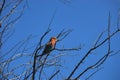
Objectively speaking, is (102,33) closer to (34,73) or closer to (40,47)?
(40,47)

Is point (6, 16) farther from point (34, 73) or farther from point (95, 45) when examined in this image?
point (95, 45)

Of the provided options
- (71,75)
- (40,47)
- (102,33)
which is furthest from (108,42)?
(40,47)

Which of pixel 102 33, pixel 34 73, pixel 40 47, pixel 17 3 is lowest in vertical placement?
pixel 34 73

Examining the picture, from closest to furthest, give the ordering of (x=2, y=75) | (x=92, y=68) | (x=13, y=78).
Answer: (x=92, y=68) → (x=2, y=75) → (x=13, y=78)

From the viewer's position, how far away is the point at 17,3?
3.92 meters

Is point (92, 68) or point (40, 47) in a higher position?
point (40, 47)

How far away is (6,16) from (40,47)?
1.29 metres

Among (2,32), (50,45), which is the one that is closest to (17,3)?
(2,32)

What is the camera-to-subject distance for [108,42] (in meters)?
2.83

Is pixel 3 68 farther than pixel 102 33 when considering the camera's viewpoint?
Yes

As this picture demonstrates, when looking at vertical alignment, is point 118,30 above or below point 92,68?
above

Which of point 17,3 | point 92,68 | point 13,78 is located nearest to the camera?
point 92,68

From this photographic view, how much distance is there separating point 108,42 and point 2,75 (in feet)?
5.38

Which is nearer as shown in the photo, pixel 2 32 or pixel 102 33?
pixel 102 33
